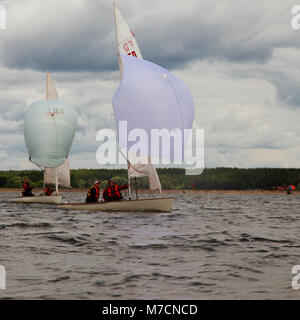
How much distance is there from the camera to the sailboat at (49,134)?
39209 millimetres

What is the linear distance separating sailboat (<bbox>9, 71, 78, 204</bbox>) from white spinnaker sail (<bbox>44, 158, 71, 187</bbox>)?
5.27ft

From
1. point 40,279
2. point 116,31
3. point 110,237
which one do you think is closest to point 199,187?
point 116,31

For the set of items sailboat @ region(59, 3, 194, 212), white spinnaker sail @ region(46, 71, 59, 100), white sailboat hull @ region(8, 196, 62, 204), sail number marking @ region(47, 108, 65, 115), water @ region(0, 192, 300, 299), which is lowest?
water @ region(0, 192, 300, 299)

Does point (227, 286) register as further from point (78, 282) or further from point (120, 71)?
point (120, 71)

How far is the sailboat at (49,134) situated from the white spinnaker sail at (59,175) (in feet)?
5.27

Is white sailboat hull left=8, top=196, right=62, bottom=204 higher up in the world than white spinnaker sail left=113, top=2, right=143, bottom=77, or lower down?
lower down

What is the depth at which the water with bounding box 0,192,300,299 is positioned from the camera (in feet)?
30.0

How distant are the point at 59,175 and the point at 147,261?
32074 millimetres

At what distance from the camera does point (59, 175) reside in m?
43.2

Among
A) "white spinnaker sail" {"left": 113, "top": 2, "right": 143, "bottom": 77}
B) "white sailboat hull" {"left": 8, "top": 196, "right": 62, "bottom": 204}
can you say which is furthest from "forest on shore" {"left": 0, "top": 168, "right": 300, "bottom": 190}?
"white spinnaker sail" {"left": 113, "top": 2, "right": 143, "bottom": 77}

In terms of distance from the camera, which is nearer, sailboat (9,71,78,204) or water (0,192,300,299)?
water (0,192,300,299)

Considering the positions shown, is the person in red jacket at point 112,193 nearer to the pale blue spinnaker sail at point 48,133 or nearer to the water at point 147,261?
the water at point 147,261

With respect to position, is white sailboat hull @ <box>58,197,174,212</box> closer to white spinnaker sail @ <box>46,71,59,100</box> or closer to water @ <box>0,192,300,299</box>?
water @ <box>0,192,300,299</box>
